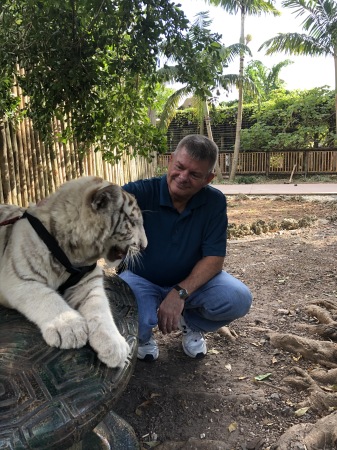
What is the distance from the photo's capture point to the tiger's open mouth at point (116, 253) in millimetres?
2372

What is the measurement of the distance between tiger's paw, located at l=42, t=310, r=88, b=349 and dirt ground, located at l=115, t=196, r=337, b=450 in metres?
1.01

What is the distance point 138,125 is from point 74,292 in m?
2.98

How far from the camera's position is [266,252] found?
607 cm

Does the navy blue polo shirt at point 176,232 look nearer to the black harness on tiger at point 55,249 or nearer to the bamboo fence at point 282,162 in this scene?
the black harness on tiger at point 55,249

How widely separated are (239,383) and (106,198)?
5.60 feet

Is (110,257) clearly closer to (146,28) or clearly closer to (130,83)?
(146,28)

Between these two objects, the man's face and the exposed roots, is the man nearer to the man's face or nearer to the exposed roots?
the man's face

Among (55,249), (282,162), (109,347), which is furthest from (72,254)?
(282,162)

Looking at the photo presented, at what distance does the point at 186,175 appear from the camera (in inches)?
111

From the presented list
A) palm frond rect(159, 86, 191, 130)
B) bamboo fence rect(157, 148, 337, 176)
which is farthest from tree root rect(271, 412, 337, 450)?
bamboo fence rect(157, 148, 337, 176)

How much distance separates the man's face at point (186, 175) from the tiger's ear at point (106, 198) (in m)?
0.70

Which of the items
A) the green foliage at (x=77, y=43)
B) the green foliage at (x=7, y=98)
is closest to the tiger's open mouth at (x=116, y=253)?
the green foliage at (x=77, y=43)

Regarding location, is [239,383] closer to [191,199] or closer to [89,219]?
[191,199]

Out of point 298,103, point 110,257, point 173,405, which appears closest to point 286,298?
point 173,405
